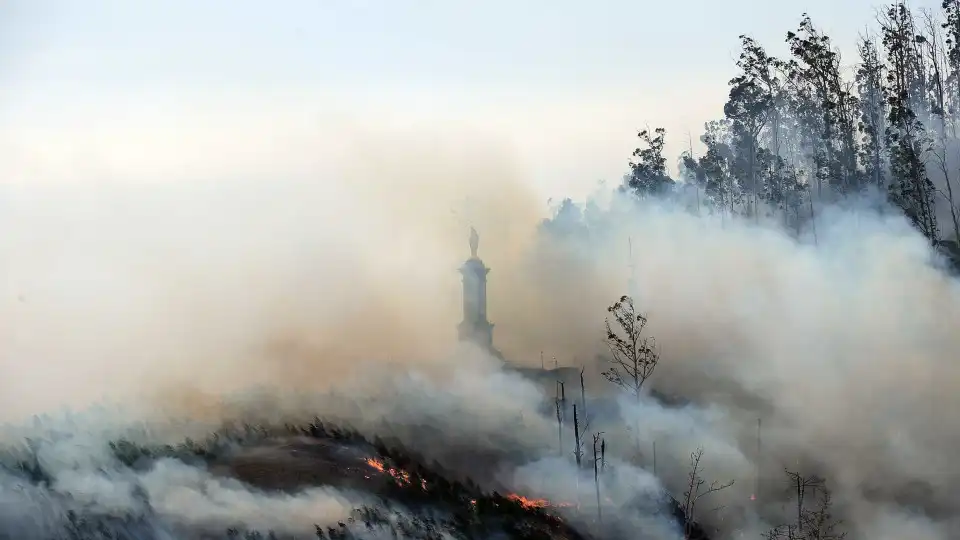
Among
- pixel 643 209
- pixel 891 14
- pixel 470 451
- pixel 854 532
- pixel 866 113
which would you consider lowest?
pixel 854 532

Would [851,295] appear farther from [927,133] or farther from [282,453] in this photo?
[282,453]

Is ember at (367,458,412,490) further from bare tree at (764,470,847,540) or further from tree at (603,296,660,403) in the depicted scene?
bare tree at (764,470,847,540)

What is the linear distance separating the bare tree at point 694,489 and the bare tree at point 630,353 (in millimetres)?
2942

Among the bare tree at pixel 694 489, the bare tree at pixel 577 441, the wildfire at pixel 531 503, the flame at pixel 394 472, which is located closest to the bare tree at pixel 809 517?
the bare tree at pixel 694 489

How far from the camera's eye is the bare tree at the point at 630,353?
55.1 meters

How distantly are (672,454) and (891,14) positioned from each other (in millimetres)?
27321

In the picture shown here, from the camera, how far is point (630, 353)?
55625 millimetres

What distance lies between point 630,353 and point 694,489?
7.43 metres

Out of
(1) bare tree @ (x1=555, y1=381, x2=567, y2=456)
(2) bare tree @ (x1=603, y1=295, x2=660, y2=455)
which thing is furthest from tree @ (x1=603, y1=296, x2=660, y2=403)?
(1) bare tree @ (x1=555, y1=381, x2=567, y2=456)

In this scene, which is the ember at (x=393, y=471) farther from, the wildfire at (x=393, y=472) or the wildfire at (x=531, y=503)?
the wildfire at (x=531, y=503)

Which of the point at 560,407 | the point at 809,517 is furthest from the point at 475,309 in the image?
the point at 809,517

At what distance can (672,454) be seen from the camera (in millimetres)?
54344

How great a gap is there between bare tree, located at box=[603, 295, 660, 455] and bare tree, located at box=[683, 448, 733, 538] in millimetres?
2942

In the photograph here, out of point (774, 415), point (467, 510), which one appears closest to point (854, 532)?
point (774, 415)
